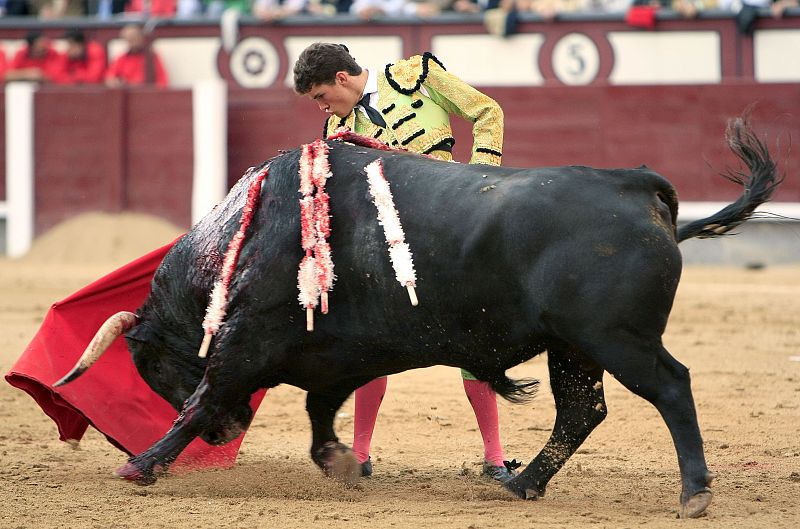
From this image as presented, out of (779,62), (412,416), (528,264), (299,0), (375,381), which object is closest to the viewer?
(528,264)

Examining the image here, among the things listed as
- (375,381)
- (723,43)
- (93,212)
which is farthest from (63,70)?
(375,381)

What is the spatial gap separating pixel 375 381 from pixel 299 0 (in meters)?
7.74

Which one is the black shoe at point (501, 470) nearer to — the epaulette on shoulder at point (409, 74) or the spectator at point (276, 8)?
the epaulette on shoulder at point (409, 74)

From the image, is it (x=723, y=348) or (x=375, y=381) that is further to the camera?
(x=723, y=348)

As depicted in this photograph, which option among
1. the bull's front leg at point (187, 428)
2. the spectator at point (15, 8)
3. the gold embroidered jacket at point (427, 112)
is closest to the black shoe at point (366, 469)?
the bull's front leg at point (187, 428)

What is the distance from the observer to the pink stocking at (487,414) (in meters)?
3.78

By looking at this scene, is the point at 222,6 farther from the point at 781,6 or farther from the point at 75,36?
the point at 781,6

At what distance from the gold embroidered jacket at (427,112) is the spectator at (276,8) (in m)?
7.23

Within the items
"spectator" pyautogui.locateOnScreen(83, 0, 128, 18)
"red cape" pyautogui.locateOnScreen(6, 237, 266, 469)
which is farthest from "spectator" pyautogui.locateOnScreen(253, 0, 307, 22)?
"red cape" pyautogui.locateOnScreen(6, 237, 266, 469)

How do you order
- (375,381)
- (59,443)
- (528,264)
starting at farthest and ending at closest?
(59,443), (375,381), (528,264)

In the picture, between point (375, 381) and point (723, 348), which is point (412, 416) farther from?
point (723, 348)

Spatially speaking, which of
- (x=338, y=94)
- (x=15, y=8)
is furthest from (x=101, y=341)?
(x=15, y=8)

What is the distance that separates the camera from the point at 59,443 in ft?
14.1

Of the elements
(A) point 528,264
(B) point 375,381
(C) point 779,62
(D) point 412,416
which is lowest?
(D) point 412,416
